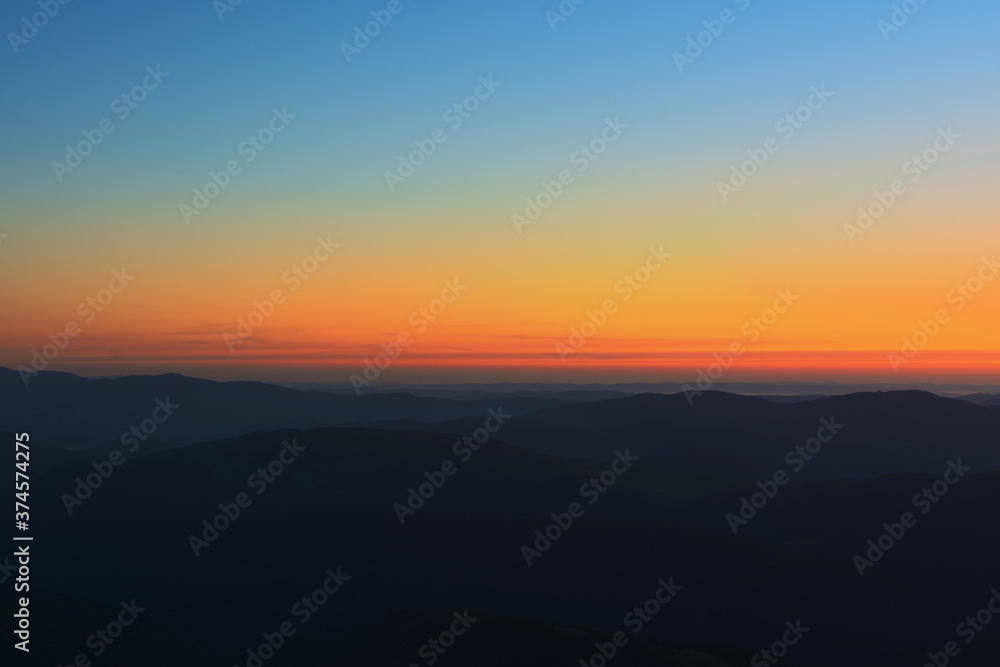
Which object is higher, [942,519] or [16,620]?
[942,519]

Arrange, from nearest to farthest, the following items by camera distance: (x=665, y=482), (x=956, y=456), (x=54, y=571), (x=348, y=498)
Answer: (x=54, y=571) < (x=348, y=498) < (x=665, y=482) < (x=956, y=456)

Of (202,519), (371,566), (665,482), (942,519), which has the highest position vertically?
(942,519)

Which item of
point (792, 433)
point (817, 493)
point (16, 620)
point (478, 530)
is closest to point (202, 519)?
point (478, 530)

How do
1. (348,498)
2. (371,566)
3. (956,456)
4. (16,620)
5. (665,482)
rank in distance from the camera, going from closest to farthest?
(16,620) < (371,566) < (348,498) < (665,482) < (956,456)

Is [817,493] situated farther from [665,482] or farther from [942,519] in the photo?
[665,482]

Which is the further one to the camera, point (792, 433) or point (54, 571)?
point (792, 433)

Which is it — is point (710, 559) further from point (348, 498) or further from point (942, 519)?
point (348, 498)

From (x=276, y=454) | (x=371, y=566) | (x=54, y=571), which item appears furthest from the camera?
(x=276, y=454)

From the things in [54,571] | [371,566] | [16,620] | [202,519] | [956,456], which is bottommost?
[54,571]

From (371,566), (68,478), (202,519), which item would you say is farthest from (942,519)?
(68,478)
